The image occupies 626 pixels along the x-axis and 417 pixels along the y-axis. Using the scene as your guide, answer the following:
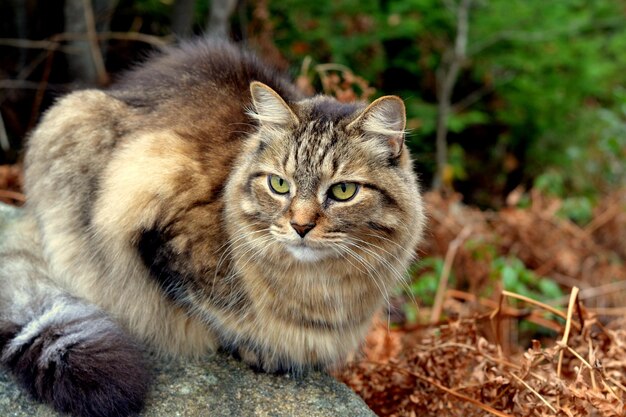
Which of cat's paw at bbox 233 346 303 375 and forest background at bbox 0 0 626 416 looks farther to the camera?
forest background at bbox 0 0 626 416

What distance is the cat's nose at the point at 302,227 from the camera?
2343 millimetres

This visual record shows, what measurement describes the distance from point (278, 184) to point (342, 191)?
23 centimetres

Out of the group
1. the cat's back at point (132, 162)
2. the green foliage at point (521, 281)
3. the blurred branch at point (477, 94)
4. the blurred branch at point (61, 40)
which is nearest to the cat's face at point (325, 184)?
the cat's back at point (132, 162)

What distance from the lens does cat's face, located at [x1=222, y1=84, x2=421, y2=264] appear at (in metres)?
2.40

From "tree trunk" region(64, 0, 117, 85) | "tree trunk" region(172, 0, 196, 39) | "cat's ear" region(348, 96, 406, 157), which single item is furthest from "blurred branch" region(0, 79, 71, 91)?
"cat's ear" region(348, 96, 406, 157)

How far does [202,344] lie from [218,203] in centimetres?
59

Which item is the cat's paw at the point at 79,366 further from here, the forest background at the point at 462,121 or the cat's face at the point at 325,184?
the forest background at the point at 462,121

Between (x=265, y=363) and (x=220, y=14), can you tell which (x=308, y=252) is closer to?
(x=265, y=363)

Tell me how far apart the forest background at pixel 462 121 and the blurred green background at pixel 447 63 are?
14 millimetres

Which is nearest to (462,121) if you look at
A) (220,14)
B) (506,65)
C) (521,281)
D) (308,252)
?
(506,65)

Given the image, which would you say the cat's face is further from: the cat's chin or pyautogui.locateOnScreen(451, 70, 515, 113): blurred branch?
pyautogui.locateOnScreen(451, 70, 515, 113): blurred branch

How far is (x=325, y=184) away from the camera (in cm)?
243

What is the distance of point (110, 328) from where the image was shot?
2492mm

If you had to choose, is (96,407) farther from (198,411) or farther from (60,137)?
(60,137)
